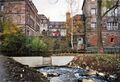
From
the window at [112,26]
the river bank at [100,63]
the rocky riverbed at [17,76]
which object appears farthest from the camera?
the window at [112,26]

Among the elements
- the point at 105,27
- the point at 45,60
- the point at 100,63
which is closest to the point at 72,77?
the point at 100,63

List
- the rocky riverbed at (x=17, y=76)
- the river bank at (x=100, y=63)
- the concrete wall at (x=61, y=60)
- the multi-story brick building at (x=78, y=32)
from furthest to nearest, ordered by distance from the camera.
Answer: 1. the multi-story brick building at (x=78, y=32)
2. the concrete wall at (x=61, y=60)
3. the river bank at (x=100, y=63)
4. the rocky riverbed at (x=17, y=76)

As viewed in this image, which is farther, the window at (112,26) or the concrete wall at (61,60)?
the window at (112,26)

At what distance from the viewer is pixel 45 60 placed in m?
28.0

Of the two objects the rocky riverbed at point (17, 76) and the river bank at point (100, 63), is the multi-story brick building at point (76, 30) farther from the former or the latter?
the rocky riverbed at point (17, 76)

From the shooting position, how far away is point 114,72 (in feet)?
76.1

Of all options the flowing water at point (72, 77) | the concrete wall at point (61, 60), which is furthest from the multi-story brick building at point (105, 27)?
the flowing water at point (72, 77)

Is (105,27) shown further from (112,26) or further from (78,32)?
(78,32)

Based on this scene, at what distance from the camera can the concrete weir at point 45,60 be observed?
27.1m

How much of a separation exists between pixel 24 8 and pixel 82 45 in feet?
46.9

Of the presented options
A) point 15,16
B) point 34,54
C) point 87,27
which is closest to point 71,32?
point 87,27

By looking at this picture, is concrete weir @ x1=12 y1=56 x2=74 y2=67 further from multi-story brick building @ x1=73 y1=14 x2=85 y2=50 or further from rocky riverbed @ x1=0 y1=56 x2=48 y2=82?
multi-story brick building @ x1=73 y1=14 x2=85 y2=50

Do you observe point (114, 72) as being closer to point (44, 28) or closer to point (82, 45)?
point (82, 45)

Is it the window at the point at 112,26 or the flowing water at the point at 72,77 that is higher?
the window at the point at 112,26
